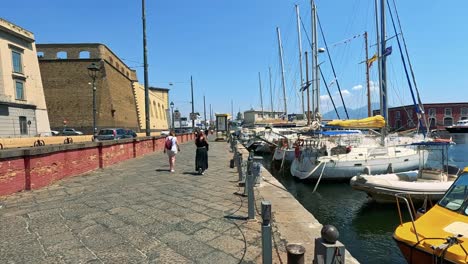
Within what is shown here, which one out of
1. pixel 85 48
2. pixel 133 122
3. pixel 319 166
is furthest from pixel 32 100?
pixel 319 166

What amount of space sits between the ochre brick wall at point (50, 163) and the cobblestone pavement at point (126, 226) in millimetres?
282

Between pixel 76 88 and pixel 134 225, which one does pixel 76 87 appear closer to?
pixel 76 88

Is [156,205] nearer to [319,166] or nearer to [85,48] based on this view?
[319,166]

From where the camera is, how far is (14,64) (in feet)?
107

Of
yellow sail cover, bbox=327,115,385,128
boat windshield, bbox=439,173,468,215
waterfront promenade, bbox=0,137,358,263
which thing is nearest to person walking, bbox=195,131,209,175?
waterfront promenade, bbox=0,137,358,263

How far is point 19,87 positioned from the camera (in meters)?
33.0

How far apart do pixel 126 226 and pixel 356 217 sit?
319 inches

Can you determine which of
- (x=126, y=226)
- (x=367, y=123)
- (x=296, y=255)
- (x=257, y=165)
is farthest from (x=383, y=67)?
(x=296, y=255)

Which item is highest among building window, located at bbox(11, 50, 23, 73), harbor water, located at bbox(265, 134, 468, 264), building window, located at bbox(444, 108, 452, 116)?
building window, located at bbox(11, 50, 23, 73)

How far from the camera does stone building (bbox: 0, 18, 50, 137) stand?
30.2m

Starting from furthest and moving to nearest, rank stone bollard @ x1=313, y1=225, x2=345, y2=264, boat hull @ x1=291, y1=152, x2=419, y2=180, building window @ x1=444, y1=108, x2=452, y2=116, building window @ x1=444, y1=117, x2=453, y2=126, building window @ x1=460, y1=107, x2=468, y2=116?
building window @ x1=444, y1=117, x2=453, y2=126, building window @ x1=444, y1=108, x2=452, y2=116, building window @ x1=460, y1=107, x2=468, y2=116, boat hull @ x1=291, y1=152, x2=419, y2=180, stone bollard @ x1=313, y1=225, x2=345, y2=264

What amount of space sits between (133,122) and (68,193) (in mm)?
51594

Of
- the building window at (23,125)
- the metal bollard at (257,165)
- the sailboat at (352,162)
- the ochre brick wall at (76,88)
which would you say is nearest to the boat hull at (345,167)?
the sailboat at (352,162)

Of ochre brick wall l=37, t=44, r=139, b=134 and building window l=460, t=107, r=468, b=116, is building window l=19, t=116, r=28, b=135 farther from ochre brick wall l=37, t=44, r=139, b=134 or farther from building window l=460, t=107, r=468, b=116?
building window l=460, t=107, r=468, b=116
